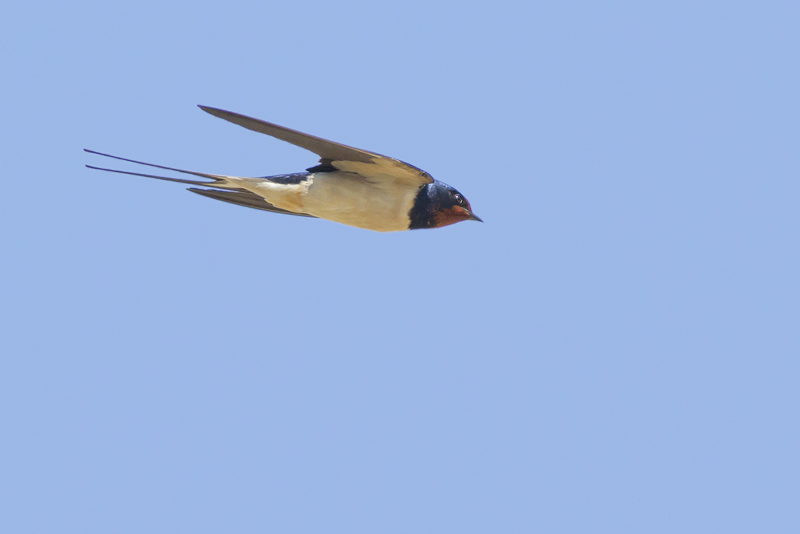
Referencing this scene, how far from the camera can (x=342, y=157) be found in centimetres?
591

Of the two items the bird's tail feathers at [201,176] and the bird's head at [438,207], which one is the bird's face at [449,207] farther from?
the bird's tail feathers at [201,176]

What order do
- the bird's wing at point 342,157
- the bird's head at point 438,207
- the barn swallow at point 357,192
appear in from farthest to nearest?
1. the bird's head at point 438,207
2. the barn swallow at point 357,192
3. the bird's wing at point 342,157

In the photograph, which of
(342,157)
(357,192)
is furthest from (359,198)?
(342,157)

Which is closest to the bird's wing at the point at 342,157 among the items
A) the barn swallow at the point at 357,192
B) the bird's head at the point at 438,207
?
the barn swallow at the point at 357,192

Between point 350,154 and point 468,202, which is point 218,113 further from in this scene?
point 468,202

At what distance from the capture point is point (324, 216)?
622cm

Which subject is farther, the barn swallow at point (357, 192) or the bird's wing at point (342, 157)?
the barn swallow at point (357, 192)

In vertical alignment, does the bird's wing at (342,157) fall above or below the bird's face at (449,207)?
above

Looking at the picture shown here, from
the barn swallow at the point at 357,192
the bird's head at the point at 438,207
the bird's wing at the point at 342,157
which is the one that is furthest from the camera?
the bird's head at the point at 438,207

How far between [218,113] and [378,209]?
1.46 metres

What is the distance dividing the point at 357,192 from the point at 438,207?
1.82ft

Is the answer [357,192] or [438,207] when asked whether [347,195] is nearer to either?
[357,192]

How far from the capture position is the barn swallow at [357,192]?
596cm

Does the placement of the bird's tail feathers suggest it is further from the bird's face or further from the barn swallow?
the bird's face
